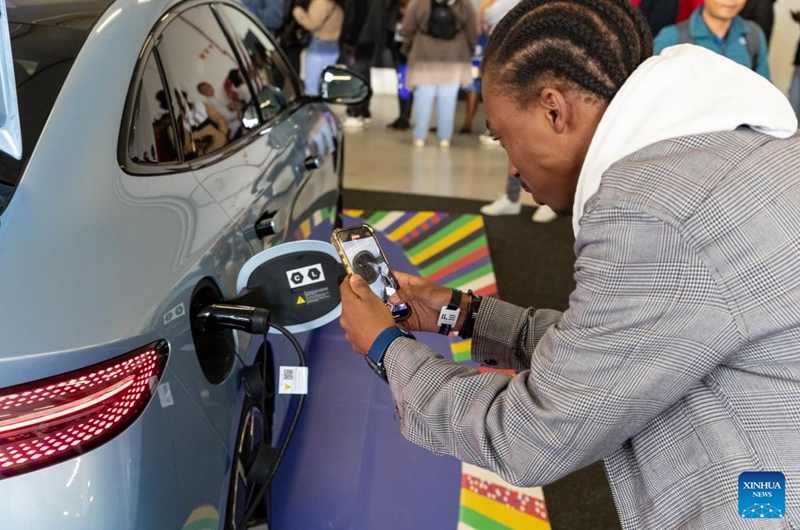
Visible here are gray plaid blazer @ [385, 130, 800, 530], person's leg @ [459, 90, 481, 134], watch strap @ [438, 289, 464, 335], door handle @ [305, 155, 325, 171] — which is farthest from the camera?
person's leg @ [459, 90, 481, 134]

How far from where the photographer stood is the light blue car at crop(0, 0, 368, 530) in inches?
41.7

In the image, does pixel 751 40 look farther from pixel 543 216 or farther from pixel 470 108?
pixel 470 108

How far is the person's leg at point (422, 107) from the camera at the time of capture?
7457 mm

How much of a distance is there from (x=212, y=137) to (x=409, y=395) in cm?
115

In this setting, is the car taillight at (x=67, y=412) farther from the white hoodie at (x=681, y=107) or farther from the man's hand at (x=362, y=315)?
the white hoodie at (x=681, y=107)

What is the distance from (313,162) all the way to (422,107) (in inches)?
203

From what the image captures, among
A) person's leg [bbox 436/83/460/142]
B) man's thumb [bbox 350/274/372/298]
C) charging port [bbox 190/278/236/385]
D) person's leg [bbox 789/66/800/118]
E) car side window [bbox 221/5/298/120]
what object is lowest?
person's leg [bbox 436/83/460/142]

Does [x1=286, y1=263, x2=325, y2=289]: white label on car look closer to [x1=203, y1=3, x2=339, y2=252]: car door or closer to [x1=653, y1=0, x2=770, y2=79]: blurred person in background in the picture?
[x1=203, y1=3, x2=339, y2=252]: car door

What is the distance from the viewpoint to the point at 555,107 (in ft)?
3.83

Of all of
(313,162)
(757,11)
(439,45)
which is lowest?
(439,45)

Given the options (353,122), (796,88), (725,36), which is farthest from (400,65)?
(725,36)

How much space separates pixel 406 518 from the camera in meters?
2.38

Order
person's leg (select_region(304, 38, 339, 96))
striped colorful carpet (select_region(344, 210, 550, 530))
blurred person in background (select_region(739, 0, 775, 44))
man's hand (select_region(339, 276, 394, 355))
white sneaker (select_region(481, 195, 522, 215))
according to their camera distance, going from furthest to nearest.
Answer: person's leg (select_region(304, 38, 339, 96)), white sneaker (select_region(481, 195, 522, 215)), blurred person in background (select_region(739, 0, 775, 44)), striped colorful carpet (select_region(344, 210, 550, 530)), man's hand (select_region(339, 276, 394, 355))

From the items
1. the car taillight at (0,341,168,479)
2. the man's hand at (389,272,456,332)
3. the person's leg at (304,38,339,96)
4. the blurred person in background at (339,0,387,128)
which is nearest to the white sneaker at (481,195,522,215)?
the blurred person in background at (339,0,387,128)
